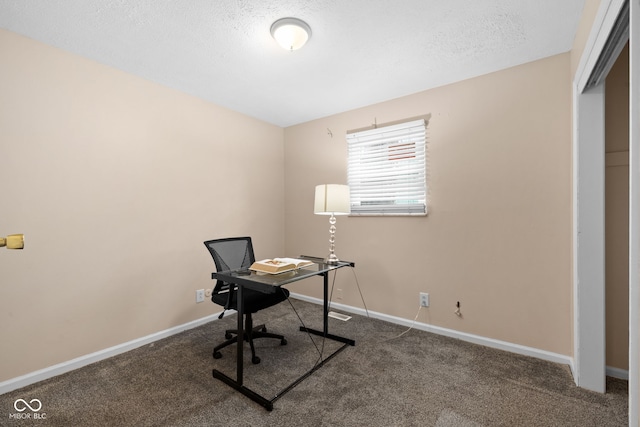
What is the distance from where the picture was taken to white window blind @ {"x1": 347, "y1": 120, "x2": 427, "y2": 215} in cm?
296

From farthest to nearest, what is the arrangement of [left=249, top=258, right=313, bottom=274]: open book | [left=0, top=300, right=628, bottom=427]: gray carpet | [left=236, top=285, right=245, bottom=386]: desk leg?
[left=249, top=258, right=313, bottom=274]: open book → [left=236, top=285, right=245, bottom=386]: desk leg → [left=0, top=300, right=628, bottom=427]: gray carpet

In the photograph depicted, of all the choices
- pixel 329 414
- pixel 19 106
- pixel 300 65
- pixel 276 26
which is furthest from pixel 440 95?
pixel 19 106

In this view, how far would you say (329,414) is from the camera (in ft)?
5.71

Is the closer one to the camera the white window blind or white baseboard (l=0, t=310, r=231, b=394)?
white baseboard (l=0, t=310, r=231, b=394)

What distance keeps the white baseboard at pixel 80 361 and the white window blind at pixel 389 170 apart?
89.0 inches

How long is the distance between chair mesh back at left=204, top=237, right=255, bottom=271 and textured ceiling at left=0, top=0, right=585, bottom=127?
149cm

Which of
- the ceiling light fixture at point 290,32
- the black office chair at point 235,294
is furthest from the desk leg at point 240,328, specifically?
the ceiling light fixture at point 290,32

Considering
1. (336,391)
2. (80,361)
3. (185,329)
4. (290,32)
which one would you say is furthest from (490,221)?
(80,361)

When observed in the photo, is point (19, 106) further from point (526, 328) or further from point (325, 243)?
point (526, 328)

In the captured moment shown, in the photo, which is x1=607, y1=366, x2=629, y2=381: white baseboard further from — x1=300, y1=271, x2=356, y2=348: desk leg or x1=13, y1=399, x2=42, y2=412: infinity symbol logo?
x1=13, y1=399, x2=42, y2=412: infinity symbol logo

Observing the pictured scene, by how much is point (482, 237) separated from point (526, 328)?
2.60 ft

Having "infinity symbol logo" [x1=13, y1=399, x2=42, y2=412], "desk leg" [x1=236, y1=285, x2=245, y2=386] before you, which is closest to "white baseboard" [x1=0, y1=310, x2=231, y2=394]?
"infinity symbol logo" [x1=13, y1=399, x2=42, y2=412]

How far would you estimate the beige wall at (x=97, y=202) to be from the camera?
202 cm

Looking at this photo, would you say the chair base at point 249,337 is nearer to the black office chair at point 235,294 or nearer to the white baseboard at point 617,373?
the black office chair at point 235,294
